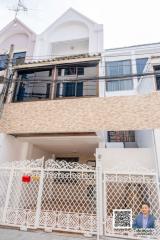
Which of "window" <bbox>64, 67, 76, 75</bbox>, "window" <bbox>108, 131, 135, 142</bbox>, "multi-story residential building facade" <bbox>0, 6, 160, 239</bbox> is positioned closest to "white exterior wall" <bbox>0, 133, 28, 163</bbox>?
"multi-story residential building facade" <bbox>0, 6, 160, 239</bbox>

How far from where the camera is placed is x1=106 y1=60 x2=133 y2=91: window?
41.2 feet

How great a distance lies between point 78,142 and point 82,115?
1962 millimetres

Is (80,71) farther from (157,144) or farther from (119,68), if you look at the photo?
(157,144)

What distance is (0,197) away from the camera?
7527 millimetres

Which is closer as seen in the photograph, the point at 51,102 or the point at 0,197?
the point at 0,197

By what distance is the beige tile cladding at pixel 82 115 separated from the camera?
294 inches

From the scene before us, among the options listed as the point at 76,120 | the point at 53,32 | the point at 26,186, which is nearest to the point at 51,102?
the point at 76,120

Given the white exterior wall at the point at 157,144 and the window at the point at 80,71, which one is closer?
the white exterior wall at the point at 157,144

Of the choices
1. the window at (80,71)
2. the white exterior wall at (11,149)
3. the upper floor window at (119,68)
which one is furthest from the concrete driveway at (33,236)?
the upper floor window at (119,68)

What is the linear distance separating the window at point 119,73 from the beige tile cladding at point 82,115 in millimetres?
4859

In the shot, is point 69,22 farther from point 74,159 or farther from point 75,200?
point 75,200

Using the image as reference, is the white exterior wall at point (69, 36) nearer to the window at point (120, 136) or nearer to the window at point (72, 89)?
the window at point (72, 89)

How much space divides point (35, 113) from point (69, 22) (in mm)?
7854

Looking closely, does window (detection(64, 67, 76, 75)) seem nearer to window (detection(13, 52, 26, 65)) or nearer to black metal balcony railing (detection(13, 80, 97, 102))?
black metal balcony railing (detection(13, 80, 97, 102))
